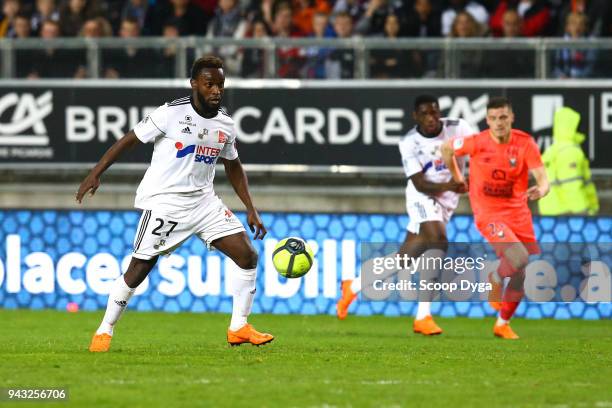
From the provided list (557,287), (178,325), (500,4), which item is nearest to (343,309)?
(178,325)

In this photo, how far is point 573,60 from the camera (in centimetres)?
1462

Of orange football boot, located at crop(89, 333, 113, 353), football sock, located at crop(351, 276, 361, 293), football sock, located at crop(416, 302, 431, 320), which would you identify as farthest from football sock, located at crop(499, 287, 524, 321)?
orange football boot, located at crop(89, 333, 113, 353)

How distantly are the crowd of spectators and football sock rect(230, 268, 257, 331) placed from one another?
529cm

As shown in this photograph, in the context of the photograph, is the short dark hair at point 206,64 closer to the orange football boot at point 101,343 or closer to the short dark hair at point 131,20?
the orange football boot at point 101,343

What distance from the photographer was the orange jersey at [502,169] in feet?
40.3

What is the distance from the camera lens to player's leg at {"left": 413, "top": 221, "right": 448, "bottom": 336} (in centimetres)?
1266

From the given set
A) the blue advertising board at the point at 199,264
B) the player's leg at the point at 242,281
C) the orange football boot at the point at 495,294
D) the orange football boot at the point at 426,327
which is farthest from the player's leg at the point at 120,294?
the blue advertising board at the point at 199,264

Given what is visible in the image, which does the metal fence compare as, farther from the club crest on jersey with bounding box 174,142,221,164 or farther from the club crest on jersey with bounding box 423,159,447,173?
the club crest on jersey with bounding box 174,142,221,164

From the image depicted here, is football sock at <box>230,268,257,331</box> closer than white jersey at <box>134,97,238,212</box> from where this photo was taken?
No

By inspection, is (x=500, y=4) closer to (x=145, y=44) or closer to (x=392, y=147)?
(x=392, y=147)

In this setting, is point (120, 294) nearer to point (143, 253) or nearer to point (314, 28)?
point (143, 253)

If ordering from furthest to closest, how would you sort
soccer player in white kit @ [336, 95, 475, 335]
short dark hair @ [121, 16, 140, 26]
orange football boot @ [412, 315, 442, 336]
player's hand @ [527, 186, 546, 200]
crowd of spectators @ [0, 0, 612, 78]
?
short dark hair @ [121, 16, 140, 26]
crowd of spectators @ [0, 0, 612, 78]
soccer player in white kit @ [336, 95, 475, 335]
orange football boot @ [412, 315, 442, 336]
player's hand @ [527, 186, 546, 200]

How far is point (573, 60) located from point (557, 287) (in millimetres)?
2498

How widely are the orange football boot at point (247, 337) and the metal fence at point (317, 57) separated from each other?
5.39 metres
